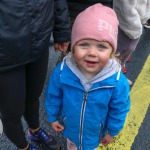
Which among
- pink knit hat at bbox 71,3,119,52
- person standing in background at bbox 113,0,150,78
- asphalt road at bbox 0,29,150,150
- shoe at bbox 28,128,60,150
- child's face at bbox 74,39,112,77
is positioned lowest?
asphalt road at bbox 0,29,150,150

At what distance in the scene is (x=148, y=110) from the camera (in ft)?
9.30

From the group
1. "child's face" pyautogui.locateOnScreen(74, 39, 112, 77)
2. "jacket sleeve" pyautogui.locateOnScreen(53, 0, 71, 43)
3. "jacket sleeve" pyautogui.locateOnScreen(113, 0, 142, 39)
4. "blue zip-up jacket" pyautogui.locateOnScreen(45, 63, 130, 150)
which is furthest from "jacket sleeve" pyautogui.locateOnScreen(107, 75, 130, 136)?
"jacket sleeve" pyautogui.locateOnScreen(113, 0, 142, 39)

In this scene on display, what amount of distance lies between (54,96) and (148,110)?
5.10ft

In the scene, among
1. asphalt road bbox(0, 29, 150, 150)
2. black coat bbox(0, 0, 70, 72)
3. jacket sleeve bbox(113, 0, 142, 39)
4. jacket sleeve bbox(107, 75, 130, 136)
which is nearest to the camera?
black coat bbox(0, 0, 70, 72)

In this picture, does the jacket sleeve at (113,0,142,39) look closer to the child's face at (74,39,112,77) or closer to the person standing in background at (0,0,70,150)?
the person standing in background at (0,0,70,150)

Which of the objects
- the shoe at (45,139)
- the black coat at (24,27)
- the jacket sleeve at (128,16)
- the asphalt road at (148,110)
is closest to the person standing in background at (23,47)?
the black coat at (24,27)

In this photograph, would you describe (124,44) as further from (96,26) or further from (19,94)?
(19,94)

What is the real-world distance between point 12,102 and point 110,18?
2.70 ft

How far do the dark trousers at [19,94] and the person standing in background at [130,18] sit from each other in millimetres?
763

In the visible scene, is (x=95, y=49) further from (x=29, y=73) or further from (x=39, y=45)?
(x=29, y=73)

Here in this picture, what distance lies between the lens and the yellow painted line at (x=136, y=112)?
2424 mm

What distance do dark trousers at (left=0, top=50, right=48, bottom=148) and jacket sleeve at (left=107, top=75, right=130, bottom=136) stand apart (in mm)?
569

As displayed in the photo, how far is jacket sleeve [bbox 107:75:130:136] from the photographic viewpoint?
1.50 meters

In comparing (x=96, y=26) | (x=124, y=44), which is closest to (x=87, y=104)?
(x=96, y=26)
